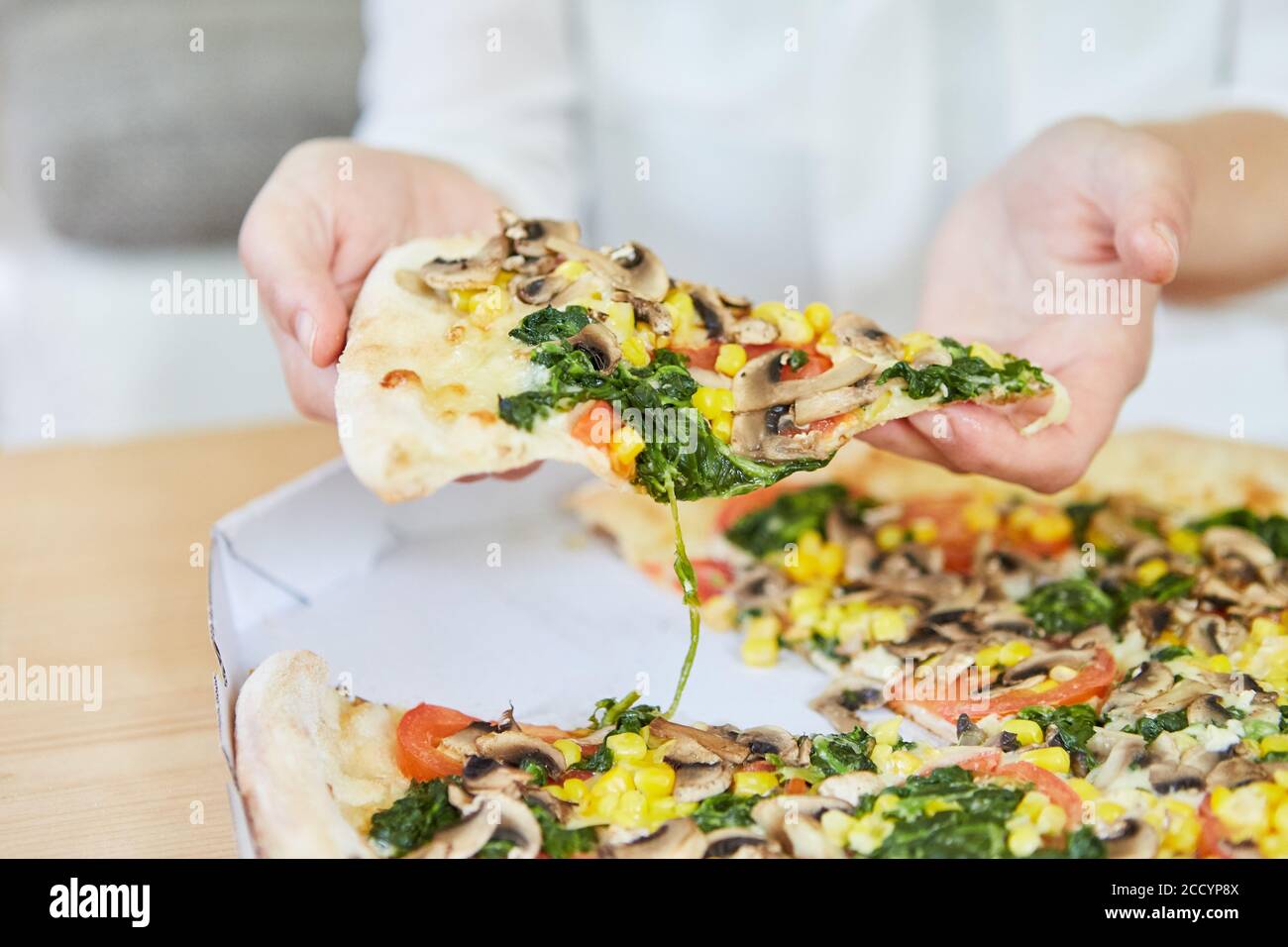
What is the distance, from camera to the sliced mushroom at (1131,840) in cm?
240

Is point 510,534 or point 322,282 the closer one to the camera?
point 322,282

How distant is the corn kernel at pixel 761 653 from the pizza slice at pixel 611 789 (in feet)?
1.31

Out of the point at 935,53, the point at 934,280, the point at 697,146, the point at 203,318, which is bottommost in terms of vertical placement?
the point at 203,318

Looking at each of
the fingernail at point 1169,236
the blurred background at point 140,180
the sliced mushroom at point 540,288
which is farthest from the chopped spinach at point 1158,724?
the blurred background at point 140,180

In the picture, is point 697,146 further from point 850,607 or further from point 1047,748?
point 1047,748

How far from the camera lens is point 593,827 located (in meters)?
2.55

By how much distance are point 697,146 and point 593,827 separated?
3.13 meters

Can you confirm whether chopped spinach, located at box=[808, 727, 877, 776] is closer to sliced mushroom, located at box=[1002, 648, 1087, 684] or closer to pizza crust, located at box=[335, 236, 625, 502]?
sliced mushroom, located at box=[1002, 648, 1087, 684]

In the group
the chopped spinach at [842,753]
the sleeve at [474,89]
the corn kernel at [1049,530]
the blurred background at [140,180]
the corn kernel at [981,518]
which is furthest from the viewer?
the blurred background at [140,180]

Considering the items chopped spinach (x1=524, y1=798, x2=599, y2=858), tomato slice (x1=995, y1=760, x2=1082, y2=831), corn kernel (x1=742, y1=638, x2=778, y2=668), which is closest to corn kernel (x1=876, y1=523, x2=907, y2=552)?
corn kernel (x1=742, y1=638, x2=778, y2=668)

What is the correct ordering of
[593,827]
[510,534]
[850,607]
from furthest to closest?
1. [510,534]
2. [850,607]
3. [593,827]

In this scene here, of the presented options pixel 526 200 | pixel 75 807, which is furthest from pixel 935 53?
pixel 75 807

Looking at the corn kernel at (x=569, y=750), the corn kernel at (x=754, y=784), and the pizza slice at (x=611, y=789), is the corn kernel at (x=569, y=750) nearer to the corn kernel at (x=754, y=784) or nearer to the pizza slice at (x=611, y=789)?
the pizza slice at (x=611, y=789)

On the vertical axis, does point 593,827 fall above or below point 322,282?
below
